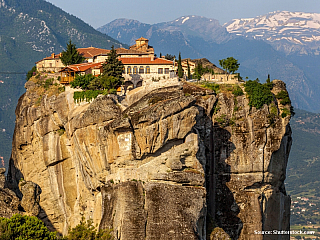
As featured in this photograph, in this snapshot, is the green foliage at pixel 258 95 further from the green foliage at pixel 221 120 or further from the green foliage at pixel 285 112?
the green foliage at pixel 221 120

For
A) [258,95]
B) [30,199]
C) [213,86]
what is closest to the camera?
[30,199]

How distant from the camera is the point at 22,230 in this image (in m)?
60.0

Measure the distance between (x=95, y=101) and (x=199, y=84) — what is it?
16.1m

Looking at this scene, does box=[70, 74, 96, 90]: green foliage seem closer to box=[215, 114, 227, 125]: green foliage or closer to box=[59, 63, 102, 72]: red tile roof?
box=[59, 63, 102, 72]: red tile roof

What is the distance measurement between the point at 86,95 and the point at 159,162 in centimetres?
1748

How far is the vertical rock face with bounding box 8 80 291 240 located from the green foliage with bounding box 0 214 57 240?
31.2ft

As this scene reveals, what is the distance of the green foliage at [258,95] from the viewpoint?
280 ft

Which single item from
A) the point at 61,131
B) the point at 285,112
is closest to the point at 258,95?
the point at 285,112

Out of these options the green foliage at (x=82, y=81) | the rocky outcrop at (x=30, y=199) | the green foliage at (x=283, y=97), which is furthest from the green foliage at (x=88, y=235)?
the green foliage at (x=283, y=97)

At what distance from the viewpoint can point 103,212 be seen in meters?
71.7

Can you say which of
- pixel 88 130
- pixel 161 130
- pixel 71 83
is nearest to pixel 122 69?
pixel 71 83

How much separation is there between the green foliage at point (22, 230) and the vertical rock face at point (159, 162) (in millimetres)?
9522

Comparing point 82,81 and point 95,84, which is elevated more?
point 82,81

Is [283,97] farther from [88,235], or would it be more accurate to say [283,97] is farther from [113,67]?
[88,235]
